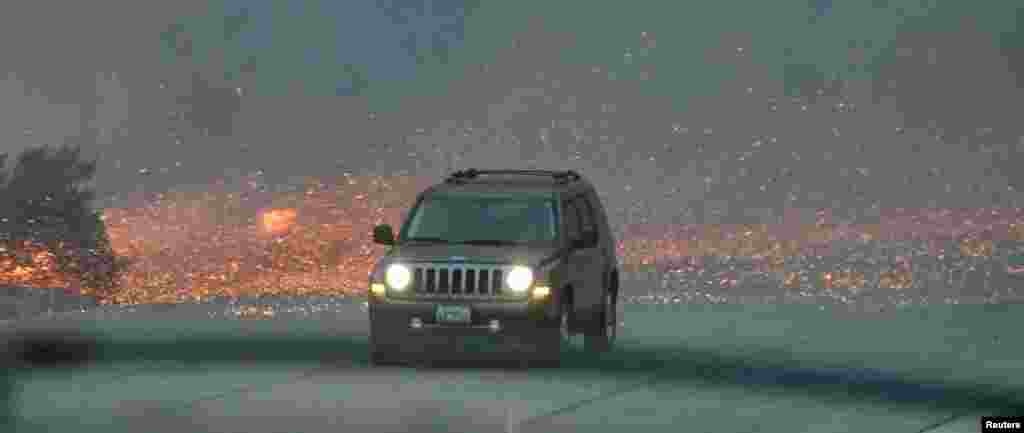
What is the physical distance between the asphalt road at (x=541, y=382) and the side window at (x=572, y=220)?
1210 mm

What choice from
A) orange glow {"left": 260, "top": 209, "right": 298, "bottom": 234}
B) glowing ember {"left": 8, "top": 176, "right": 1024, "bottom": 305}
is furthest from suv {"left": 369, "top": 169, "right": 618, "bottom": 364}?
orange glow {"left": 260, "top": 209, "right": 298, "bottom": 234}

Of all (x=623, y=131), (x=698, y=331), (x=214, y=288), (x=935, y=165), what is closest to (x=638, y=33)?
(x=623, y=131)

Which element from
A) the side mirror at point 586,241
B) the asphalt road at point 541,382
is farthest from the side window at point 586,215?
the asphalt road at point 541,382

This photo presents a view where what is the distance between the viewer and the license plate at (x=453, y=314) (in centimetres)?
1970

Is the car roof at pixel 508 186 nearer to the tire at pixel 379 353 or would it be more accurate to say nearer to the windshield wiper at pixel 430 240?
the windshield wiper at pixel 430 240

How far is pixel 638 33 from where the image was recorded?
108m

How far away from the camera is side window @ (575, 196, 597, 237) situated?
71.5 ft

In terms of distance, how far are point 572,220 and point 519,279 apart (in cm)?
176

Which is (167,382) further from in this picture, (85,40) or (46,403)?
(85,40)

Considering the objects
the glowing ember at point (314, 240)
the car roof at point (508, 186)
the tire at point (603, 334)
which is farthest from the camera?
the glowing ember at point (314, 240)

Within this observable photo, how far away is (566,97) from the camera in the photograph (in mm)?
98062

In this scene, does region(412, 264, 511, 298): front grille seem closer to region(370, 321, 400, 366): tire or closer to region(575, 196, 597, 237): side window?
region(370, 321, 400, 366): tire

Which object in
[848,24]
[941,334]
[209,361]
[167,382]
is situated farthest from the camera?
[848,24]

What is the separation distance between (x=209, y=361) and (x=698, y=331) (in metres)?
6.48
